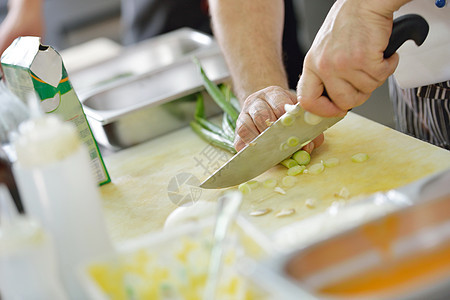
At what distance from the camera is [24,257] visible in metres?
0.80

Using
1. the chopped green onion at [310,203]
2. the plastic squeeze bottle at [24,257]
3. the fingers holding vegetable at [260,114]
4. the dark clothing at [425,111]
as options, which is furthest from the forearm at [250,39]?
the plastic squeeze bottle at [24,257]

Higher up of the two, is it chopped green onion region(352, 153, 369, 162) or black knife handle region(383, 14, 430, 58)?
black knife handle region(383, 14, 430, 58)

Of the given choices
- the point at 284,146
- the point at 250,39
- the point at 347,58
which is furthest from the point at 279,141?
the point at 250,39

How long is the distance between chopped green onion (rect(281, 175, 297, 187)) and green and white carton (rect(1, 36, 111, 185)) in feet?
1.74

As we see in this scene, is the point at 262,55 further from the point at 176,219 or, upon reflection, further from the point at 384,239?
the point at 384,239

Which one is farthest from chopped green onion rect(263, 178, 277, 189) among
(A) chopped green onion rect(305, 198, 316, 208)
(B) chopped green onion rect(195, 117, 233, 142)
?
(B) chopped green onion rect(195, 117, 233, 142)

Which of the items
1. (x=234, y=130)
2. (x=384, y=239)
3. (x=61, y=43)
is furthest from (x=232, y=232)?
(x=61, y=43)

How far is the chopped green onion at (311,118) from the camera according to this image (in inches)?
53.4

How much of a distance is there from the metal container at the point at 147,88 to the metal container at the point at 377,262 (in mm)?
1125

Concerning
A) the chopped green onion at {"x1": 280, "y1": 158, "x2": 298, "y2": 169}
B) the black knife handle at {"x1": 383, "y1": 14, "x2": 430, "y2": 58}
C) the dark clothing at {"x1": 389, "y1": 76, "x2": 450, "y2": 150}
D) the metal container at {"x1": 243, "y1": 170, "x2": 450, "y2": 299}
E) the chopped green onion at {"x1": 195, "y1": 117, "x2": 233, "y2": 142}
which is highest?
the black knife handle at {"x1": 383, "y1": 14, "x2": 430, "y2": 58}

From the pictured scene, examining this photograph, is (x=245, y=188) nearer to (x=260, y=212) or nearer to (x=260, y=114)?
(x=260, y=212)

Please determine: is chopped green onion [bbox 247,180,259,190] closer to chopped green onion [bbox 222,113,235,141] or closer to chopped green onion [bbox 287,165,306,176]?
chopped green onion [bbox 287,165,306,176]

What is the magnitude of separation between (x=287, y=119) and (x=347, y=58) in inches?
7.3

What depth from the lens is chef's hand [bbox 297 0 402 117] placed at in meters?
1.29
